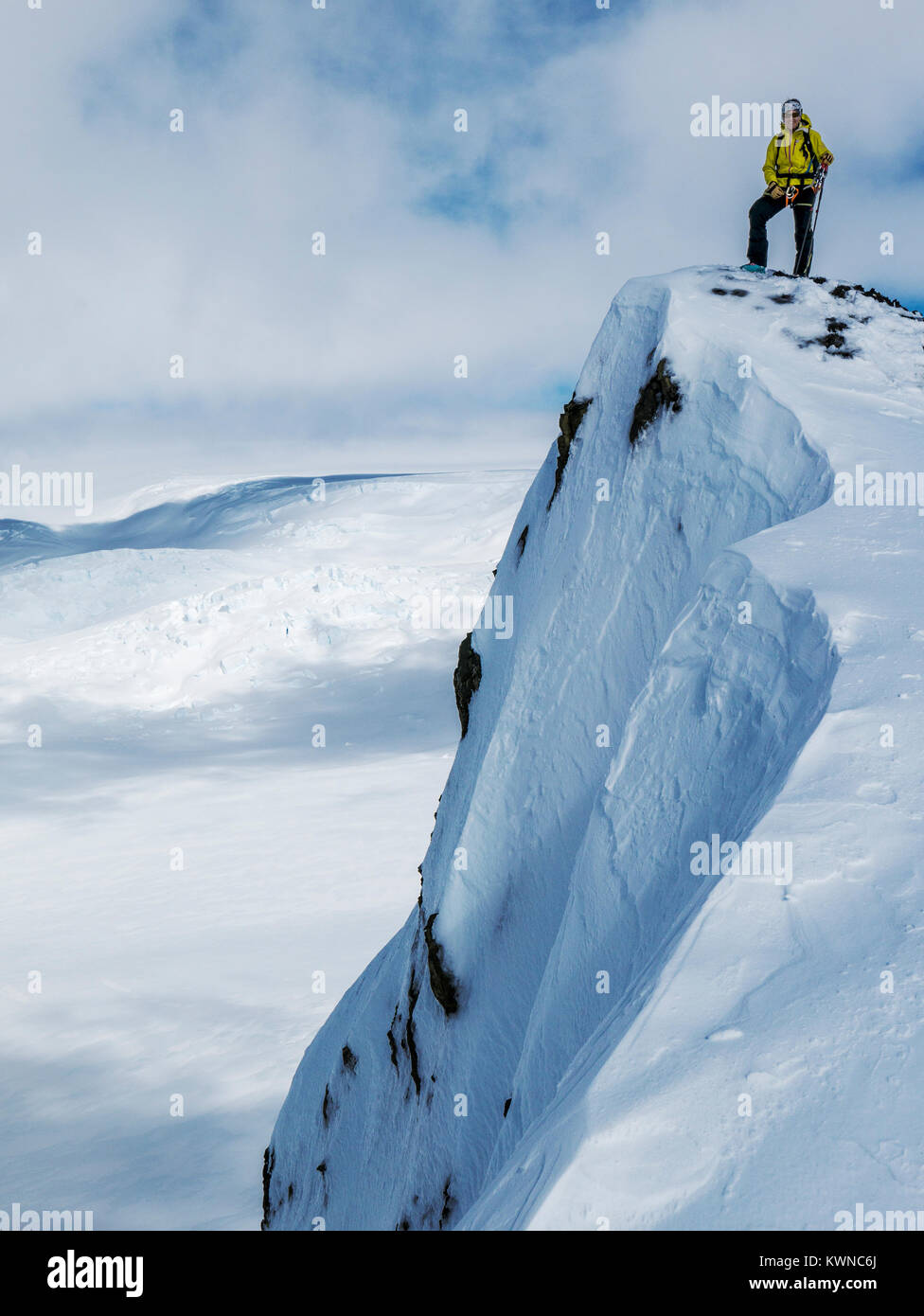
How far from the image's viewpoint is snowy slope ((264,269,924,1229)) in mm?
2395

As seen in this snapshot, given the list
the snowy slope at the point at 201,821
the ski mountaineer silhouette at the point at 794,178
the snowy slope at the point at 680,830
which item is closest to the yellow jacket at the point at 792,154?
the ski mountaineer silhouette at the point at 794,178

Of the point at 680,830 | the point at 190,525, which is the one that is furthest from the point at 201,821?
the point at 190,525

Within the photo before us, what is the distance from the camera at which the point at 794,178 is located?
325 inches

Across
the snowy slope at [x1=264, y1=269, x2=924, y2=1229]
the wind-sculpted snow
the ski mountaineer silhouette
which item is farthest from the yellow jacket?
the wind-sculpted snow

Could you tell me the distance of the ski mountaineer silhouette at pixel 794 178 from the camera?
8242mm

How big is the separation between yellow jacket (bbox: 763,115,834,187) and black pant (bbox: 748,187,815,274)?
15 cm

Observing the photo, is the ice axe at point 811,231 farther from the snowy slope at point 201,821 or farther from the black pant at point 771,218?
the snowy slope at point 201,821

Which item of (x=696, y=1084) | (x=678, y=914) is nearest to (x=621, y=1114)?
(x=696, y=1084)

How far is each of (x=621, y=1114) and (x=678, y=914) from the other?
1049mm

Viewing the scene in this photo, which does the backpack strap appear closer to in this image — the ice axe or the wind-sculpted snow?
the ice axe

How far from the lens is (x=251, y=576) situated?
74.1 meters

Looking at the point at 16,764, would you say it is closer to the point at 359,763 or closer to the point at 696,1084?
the point at 359,763

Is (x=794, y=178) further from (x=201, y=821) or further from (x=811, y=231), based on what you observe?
(x=201, y=821)
